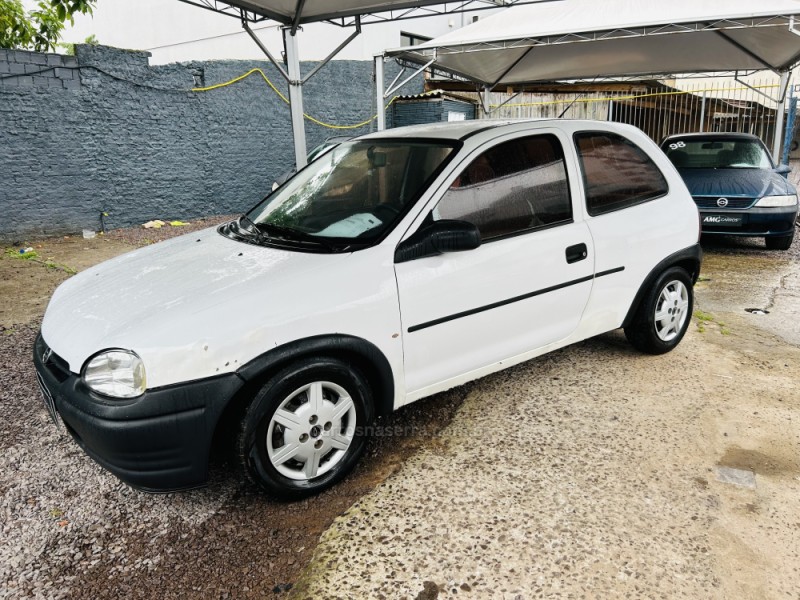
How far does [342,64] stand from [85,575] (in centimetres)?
1246

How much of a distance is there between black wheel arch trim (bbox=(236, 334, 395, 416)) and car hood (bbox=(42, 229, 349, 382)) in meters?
0.12

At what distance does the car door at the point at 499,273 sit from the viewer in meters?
2.99

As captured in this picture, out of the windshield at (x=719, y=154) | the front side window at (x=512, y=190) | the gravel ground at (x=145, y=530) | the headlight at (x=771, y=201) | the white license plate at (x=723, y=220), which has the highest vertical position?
the windshield at (x=719, y=154)

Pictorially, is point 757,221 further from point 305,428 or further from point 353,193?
point 305,428

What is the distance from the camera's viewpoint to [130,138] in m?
9.75

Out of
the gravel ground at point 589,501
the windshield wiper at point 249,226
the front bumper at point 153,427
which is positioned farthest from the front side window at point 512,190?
the front bumper at point 153,427

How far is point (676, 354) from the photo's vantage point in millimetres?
4477

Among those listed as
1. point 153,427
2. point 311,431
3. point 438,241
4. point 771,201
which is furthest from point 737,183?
point 153,427

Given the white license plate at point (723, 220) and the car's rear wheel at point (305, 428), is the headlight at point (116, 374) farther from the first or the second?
the white license plate at point (723, 220)

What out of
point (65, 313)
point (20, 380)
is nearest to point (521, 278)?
point (65, 313)

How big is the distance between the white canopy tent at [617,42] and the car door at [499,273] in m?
5.91

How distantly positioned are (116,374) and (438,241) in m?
1.51

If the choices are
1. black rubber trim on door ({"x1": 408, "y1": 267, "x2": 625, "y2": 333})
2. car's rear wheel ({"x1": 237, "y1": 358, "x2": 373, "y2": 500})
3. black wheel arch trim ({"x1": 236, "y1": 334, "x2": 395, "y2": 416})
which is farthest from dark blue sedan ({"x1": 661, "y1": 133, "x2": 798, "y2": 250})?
car's rear wheel ({"x1": 237, "y1": 358, "x2": 373, "y2": 500})

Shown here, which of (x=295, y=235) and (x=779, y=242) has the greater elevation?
(x=295, y=235)
